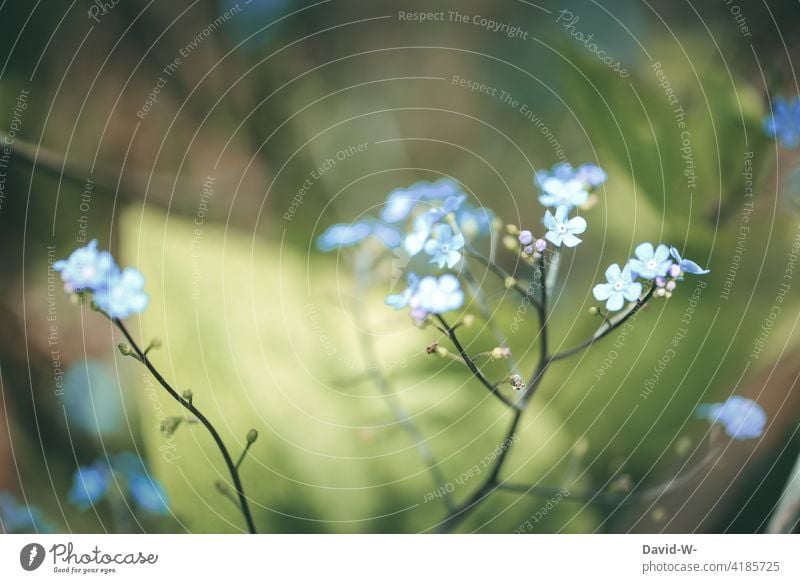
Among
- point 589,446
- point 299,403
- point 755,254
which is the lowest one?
point 589,446

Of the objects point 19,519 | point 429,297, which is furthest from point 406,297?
point 19,519

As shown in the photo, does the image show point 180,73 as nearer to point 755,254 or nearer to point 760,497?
point 755,254

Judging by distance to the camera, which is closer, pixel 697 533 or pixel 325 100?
pixel 697 533

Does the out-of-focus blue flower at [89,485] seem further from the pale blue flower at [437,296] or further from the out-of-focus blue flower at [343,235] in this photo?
the pale blue flower at [437,296]

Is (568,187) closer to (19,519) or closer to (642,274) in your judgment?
(642,274)

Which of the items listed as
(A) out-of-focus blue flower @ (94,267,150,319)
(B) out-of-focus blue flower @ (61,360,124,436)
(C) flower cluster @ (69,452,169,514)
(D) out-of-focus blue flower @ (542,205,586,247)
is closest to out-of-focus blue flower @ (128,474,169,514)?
(C) flower cluster @ (69,452,169,514)

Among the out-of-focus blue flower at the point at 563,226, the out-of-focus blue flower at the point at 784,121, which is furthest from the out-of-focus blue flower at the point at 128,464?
the out-of-focus blue flower at the point at 784,121
